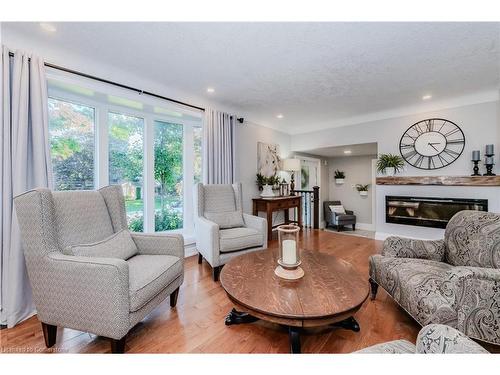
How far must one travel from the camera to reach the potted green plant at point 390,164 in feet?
12.2

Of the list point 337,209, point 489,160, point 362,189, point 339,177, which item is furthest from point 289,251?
point 339,177

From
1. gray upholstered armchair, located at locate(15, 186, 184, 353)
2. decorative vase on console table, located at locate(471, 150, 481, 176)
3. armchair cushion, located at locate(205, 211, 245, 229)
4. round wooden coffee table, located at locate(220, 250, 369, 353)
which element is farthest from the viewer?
decorative vase on console table, located at locate(471, 150, 481, 176)

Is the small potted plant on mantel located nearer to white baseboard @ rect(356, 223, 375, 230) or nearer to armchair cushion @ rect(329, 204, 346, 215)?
armchair cushion @ rect(329, 204, 346, 215)

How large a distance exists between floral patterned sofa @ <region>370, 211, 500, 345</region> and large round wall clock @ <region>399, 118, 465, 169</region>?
2.11 meters

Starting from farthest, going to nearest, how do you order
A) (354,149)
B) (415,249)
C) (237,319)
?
(354,149) → (415,249) → (237,319)

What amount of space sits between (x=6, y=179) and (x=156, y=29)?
63.4 inches

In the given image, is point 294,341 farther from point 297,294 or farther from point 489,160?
point 489,160

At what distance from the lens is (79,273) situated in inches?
48.4

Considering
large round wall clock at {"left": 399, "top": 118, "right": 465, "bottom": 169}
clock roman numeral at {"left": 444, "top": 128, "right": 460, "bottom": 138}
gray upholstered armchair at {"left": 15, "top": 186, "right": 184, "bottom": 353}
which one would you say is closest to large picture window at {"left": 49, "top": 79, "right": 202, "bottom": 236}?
gray upholstered armchair at {"left": 15, "top": 186, "right": 184, "bottom": 353}

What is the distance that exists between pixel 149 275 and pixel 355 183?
228 inches

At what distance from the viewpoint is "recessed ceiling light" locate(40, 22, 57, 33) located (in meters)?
1.69
